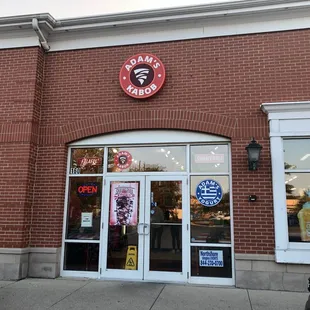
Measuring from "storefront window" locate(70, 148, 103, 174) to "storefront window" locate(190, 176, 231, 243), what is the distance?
7.83 ft

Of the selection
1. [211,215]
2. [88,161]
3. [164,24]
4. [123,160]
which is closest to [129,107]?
[123,160]

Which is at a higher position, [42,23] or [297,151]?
[42,23]

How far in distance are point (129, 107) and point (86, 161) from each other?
1677 millimetres

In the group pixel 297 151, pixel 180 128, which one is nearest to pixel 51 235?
pixel 180 128

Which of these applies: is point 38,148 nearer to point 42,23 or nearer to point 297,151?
point 42,23

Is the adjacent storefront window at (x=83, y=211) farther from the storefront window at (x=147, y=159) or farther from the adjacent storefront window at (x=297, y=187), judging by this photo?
the adjacent storefront window at (x=297, y=187)

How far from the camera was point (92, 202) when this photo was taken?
755 centimetres

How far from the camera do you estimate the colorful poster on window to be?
7277 mm

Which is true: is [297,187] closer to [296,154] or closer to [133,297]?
[296,154]

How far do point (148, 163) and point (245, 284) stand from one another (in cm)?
327

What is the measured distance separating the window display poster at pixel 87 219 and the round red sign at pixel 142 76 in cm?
298

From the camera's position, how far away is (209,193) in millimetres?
7039

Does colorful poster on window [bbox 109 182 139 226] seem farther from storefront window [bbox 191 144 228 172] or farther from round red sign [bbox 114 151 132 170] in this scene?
storefront window [bbox 191 144 228 172]

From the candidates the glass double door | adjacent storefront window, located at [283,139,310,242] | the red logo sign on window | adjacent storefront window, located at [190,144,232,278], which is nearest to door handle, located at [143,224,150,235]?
the glass double door
